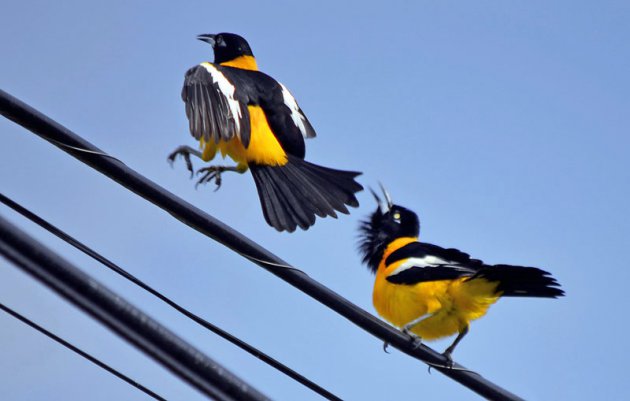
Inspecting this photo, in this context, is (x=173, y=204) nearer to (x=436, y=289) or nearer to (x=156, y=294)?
(x=156, y=294)

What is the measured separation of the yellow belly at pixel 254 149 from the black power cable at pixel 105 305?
4.24 m

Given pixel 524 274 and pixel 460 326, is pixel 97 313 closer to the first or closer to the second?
pixel 524 274

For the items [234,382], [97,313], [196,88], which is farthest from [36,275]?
[196,88]

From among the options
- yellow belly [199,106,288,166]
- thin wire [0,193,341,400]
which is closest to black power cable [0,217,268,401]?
thin wire [0,193,341,400]

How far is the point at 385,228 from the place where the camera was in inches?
284

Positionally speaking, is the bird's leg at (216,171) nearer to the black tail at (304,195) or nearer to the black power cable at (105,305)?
the black tail at (304,195)

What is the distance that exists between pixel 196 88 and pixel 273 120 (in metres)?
0.59

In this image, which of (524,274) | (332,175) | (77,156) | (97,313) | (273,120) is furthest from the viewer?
(273,120)

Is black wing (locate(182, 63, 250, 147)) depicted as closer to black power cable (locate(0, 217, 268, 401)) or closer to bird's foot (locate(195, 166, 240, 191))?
bird's foot (locate(195, 166, 240, 191))

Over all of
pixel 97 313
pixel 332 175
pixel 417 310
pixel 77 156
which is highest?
pixel 332 175

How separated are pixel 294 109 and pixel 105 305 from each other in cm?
517

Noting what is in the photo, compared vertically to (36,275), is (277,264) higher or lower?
higher

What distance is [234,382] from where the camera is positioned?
2465 millimetres

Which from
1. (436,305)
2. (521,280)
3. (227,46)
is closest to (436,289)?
(436,305)
